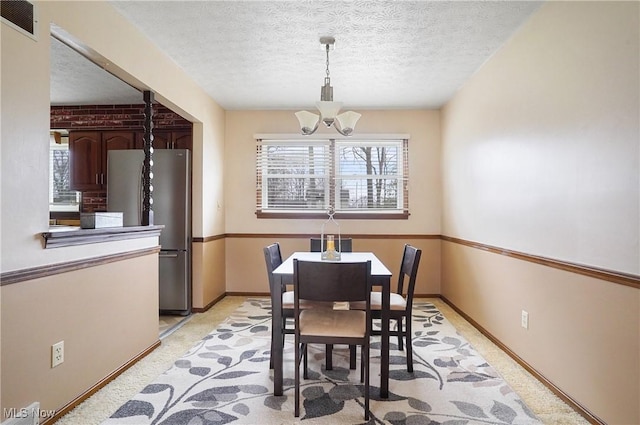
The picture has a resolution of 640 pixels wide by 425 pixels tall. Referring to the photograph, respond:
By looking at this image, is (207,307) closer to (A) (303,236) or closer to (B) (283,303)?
(A) (303,236)

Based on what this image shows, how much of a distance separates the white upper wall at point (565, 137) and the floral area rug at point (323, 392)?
3.21 ft

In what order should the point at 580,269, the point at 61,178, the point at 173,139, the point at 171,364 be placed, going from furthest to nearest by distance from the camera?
1. the point at 61,178
2. the point at 173,139
3. the point at 171,364
4. the point at 580,269

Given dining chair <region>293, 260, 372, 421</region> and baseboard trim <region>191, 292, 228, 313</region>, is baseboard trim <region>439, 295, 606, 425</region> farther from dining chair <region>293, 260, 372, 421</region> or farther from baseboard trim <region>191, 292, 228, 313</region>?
baseboard trim <region>191, 292, 228, 313</region>

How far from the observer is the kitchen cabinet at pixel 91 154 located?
460 cm

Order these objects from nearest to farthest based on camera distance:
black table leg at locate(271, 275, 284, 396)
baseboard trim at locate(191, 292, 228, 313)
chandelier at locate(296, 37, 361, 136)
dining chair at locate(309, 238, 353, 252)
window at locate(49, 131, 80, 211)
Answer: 1. black table leg at locate(271, 275, 284, 396)
2. chandelier at locate(296, 37, 361, 136)
3. dining chair at locate(309, 238, 353, 252)
4. baseboard trim at locate(191, 292, 228, 313)
5. window at locate(49, 131, 80, 211)

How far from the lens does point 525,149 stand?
9.10 ft

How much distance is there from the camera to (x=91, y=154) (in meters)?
4.63

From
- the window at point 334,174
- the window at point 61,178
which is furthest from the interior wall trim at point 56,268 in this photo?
the window at point 61,178

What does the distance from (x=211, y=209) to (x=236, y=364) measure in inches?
89.8

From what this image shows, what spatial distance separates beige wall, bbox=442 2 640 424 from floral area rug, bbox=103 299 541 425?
42cm

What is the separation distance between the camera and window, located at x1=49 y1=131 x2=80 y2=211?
193 inches

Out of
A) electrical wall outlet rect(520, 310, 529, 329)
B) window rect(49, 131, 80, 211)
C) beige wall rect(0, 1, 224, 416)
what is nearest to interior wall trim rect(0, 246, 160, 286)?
beige wall rect(0, 1, 224, 416)

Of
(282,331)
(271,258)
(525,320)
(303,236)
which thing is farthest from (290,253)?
(525,320)

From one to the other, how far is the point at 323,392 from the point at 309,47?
2608mm
